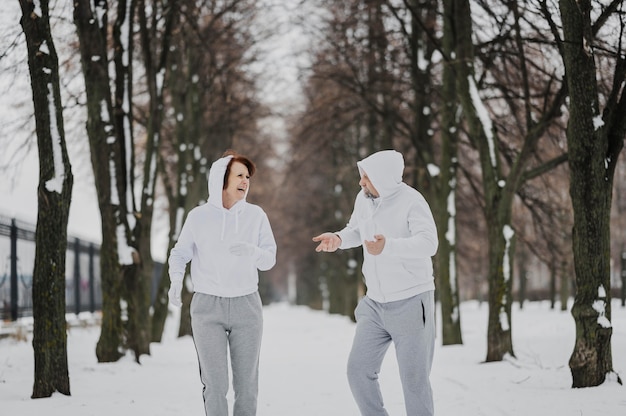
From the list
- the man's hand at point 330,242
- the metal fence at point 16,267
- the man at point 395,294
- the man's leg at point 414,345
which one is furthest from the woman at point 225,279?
the metal fence at point 16,267

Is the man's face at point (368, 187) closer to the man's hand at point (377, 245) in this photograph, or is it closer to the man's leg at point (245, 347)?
the man's hand at point (377, 245)

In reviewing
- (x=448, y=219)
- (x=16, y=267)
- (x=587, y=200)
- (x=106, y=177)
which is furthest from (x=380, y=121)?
(x=587, y=200)

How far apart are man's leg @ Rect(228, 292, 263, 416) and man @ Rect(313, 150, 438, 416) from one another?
60 centimetres

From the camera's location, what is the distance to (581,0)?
318 inches

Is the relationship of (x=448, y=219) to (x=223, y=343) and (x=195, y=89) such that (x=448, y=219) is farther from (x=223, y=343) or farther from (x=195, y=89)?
(x=223, y=343)

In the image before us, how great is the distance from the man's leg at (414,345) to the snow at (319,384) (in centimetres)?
223

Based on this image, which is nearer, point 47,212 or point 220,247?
point 220,247

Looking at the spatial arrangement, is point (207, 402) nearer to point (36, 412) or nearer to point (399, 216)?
point (399, 216)

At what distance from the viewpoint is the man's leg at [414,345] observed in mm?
4898

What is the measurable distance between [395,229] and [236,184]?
1.07m

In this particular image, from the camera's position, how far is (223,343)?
16.7ft

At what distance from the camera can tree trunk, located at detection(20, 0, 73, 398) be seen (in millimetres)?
7801

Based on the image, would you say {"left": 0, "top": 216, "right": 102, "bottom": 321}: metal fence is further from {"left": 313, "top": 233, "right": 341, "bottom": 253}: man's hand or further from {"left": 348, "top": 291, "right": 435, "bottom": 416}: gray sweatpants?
{"left": 348, "top": 291, "right": 435, "bottom": 416}: gray sweatpants

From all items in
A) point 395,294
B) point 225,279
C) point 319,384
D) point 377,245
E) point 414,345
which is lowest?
point 319,384
